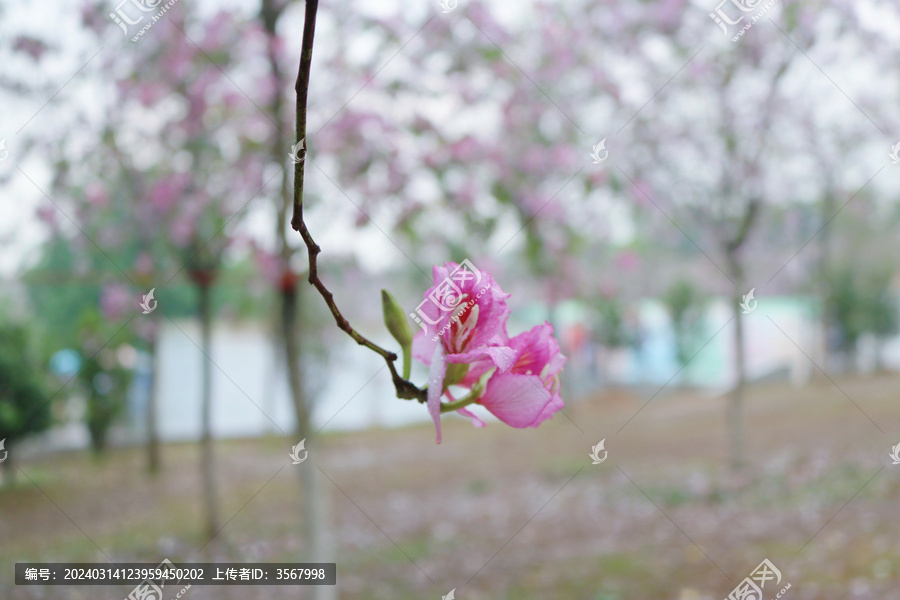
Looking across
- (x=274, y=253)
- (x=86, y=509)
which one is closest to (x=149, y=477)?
(x=86, y=509)

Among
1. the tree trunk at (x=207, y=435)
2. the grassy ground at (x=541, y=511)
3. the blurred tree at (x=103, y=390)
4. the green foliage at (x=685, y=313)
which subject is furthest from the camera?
the green foliage at (x=685, y=313)

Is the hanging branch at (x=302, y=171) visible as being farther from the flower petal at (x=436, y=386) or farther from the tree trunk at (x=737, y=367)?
the tree trunk at (x=737, y=367)

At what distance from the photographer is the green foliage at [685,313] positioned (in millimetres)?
7660

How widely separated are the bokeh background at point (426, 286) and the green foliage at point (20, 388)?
0.02m

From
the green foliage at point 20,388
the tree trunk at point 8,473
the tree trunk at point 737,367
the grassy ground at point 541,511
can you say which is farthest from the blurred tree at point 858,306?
the tree trunk at point 8,473

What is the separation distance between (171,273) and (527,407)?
3.29m

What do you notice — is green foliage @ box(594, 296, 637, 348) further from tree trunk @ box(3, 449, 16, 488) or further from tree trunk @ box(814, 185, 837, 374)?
tree trunk @ box(3, 449, 16, 488)

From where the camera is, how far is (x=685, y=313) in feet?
25.3

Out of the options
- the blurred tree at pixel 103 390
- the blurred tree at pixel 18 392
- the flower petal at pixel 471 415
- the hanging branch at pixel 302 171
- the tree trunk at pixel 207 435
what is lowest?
the flower petal at pixel 471 415

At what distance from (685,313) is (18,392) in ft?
20.4

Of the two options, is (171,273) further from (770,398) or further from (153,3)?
(770,398)

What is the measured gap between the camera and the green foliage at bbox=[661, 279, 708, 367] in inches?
302

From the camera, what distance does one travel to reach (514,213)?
2.22 m

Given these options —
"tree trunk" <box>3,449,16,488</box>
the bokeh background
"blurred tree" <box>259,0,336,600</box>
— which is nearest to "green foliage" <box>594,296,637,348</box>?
the bokeh background
